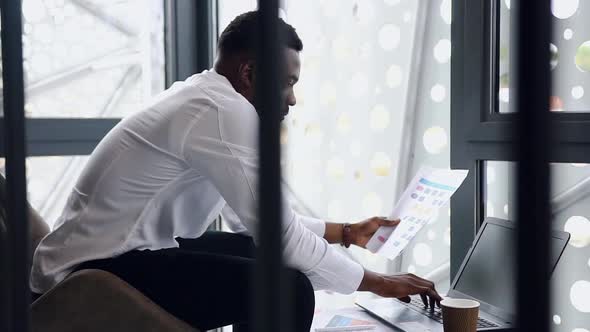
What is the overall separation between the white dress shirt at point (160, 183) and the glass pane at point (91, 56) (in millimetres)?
1042

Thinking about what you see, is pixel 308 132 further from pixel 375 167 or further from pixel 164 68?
pixel 164 68

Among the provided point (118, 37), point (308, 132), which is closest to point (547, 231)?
point (308, 132)

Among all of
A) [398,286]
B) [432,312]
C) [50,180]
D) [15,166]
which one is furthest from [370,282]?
[50,180]

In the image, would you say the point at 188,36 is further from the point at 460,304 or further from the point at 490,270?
the point at 460,304

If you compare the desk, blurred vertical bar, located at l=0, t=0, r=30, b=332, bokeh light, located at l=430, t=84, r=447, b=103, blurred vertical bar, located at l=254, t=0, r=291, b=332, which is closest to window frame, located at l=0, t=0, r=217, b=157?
bokeh light, located at l=430, t=84, r=447, b=103

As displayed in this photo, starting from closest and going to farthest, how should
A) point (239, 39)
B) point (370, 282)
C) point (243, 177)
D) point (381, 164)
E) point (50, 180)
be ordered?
point (243, 177)
point (370, 282)
point (239, 39)
point (381, 164)
point (50, 180)

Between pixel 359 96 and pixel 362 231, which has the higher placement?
pixel 359 96

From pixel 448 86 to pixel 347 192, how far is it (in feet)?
2.32

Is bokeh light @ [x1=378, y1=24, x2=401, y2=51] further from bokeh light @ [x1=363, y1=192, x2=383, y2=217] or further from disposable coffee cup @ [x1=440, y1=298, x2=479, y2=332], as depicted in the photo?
disposable coffee cup @ [x1=440, y1=298, x2=479, y2=332]

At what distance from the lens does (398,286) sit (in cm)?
156

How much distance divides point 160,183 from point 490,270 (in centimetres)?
85

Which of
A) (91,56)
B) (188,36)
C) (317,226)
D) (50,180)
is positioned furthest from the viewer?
(188,36)

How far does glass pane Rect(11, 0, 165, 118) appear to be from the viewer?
2.58 metres

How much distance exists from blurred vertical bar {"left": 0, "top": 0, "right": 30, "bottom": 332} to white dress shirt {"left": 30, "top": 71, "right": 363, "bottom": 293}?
2.89 feet
